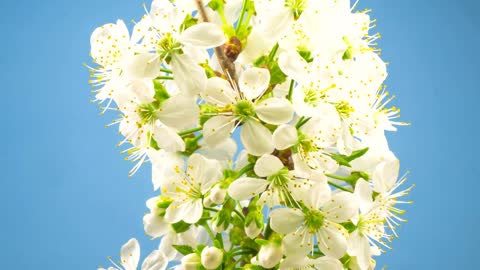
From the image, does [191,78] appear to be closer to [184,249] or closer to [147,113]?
[147,113]

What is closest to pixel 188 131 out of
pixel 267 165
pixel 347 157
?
pixel 267 165

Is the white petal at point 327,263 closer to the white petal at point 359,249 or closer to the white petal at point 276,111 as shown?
the white petal at point 359,249

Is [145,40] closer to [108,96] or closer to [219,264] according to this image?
[108,96]

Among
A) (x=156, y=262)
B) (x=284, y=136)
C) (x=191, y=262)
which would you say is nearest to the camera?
(x=284, y=136)

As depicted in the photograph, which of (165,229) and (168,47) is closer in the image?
(168,47)

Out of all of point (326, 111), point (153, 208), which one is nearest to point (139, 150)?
point (153, 208)

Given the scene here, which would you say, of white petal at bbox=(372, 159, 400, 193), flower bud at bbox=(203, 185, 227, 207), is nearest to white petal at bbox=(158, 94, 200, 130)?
flower bud at bbox=(203, 185, 227, 207)

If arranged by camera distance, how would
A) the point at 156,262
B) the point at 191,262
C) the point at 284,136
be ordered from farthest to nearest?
the point at 156,262 < the point at 191,262 < the point at 284,136

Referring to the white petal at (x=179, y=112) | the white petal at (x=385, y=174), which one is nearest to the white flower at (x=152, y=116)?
the white petal at (x=179, y=112)
